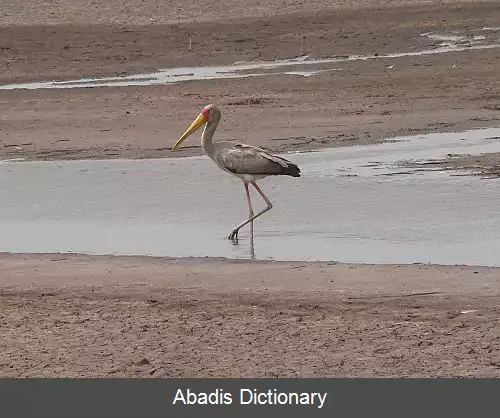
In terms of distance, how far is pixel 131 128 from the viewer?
19141 mm

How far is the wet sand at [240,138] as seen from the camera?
746cm

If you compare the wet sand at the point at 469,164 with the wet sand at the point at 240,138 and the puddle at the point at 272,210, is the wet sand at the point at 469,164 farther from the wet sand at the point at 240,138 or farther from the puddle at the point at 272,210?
the wet sand at the point at 240,138

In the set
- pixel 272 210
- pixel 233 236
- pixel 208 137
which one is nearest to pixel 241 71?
pixel 208 137

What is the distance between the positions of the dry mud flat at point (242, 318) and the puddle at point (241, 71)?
14.3 metres

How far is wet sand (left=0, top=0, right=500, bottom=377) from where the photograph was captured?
746 cm

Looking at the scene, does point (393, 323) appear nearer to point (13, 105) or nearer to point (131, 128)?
point (131, 128)

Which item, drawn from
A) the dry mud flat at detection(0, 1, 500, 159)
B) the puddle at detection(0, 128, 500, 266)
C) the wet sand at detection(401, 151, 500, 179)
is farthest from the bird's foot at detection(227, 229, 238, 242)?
the dry mud flat at detection(0, 1, 500, 159)

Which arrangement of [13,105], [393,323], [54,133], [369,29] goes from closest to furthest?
[393,323] → [54,133] → [13,105] → [369,29]

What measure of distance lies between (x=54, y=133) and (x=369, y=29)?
13.2 m

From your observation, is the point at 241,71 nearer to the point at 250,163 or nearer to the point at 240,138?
the point at 240,138

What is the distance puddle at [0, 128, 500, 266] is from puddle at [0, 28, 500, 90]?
811cm

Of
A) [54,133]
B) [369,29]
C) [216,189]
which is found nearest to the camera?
[216,189]

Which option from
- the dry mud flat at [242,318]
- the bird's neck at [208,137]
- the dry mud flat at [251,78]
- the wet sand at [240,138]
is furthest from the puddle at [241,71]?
the dry mud flat at [242,318]

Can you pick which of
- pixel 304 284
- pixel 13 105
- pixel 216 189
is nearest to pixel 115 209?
pixel 216 189
